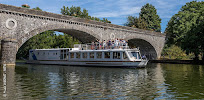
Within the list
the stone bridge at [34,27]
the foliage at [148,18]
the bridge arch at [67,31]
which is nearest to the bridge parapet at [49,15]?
the stone bridge at [34,27]

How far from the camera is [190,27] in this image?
41.0 m

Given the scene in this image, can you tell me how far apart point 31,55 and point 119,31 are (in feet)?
53.2

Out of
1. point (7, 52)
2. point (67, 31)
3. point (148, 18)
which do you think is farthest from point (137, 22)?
point (7, 52)

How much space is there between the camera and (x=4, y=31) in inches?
1084

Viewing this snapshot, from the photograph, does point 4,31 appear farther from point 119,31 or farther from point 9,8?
point 119,31

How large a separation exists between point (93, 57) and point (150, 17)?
1790 inches

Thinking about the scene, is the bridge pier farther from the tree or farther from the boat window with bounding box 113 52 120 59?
the tree

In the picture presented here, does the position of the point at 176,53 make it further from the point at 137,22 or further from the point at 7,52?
the point at 7,52

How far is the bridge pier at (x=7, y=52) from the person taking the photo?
2652 cm

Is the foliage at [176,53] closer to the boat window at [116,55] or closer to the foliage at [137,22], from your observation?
the foliage at [137,22]

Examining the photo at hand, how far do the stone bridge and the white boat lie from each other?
4002mm

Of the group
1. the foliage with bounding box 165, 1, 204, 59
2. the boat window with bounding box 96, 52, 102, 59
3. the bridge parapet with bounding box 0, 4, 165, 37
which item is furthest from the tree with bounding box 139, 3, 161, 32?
the boat window with bounding box 96, 52, 102, 59

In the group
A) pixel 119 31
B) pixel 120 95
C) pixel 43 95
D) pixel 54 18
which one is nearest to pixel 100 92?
pixel 120 95

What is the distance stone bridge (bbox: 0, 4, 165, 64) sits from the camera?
27188 millimetres
